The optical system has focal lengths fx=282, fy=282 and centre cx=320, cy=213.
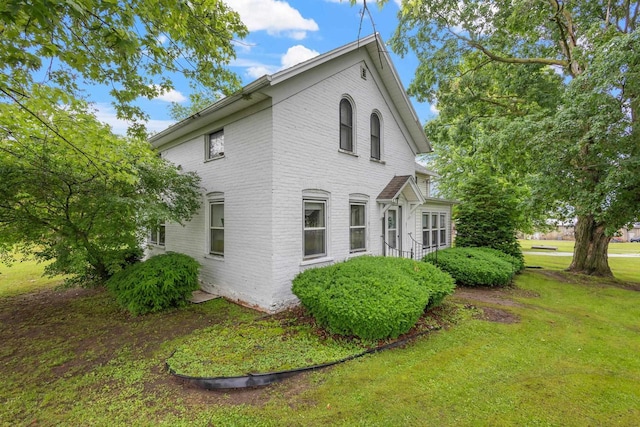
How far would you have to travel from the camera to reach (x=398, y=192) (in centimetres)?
960

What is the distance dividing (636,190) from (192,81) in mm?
12797

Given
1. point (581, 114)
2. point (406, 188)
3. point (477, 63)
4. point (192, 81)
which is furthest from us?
point (477, 63)

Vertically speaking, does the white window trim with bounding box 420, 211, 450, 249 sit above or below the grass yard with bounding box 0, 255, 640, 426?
above

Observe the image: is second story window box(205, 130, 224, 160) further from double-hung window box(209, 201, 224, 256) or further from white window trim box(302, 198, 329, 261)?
white window trim box(302, 198, 329, 261)

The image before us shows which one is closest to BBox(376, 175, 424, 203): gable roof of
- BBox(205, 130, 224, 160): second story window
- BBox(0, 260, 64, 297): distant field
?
BBox(205, 130, 224, 160): second story window

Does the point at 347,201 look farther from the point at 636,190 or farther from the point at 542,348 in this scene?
the point at 636,190

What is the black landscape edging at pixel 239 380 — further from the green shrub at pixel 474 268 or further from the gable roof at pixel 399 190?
the green shrub at pixel 474 268

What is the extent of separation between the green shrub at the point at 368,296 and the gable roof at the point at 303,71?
386 cm

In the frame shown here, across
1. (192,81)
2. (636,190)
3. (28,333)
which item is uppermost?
(192,81)

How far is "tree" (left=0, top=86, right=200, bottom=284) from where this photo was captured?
501 centimetres

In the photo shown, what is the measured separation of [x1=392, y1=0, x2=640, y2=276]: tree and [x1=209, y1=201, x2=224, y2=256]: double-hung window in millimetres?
10255

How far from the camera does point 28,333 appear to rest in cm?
594

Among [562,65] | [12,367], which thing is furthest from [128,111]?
[562,65]

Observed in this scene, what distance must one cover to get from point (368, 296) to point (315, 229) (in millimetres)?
3087
